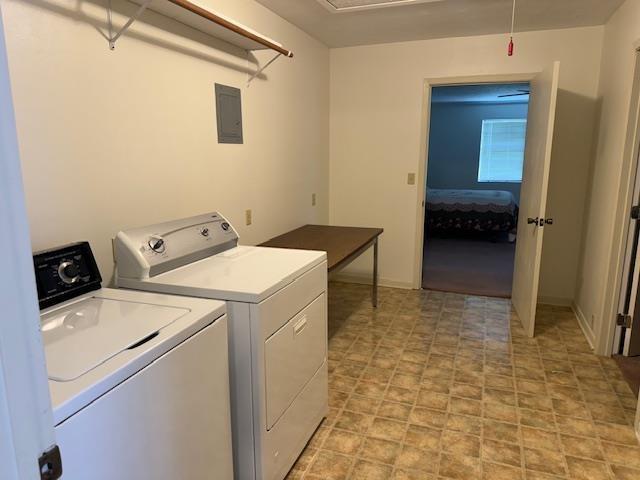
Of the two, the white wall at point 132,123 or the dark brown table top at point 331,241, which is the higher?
the white wall at point 132,123

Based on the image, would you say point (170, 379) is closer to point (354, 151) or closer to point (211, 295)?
point (211, 295)

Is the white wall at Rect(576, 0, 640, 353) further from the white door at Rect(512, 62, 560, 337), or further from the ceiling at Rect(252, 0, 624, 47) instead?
the white door at Rect(512, 62, 560, 337)

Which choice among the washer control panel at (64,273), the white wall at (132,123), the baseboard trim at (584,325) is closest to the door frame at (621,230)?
the baseboard trim at (584,325)

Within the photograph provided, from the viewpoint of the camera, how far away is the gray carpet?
4.45 m

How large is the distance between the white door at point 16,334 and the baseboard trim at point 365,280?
4.01m

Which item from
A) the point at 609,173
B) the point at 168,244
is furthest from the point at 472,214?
the point at 168,244

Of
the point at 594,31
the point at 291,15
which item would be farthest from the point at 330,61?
the point at 594,31

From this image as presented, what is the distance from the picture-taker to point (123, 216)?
1.96 meters

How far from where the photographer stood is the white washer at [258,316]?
1607 millimetres

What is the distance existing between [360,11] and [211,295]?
243 centimetres

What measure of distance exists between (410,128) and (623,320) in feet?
7.50

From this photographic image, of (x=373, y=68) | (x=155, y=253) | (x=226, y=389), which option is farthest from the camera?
(x=373, y=68)

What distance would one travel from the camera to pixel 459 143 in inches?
340

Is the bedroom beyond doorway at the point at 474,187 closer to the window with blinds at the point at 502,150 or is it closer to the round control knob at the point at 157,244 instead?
the window with blinds at the point at 502,150
